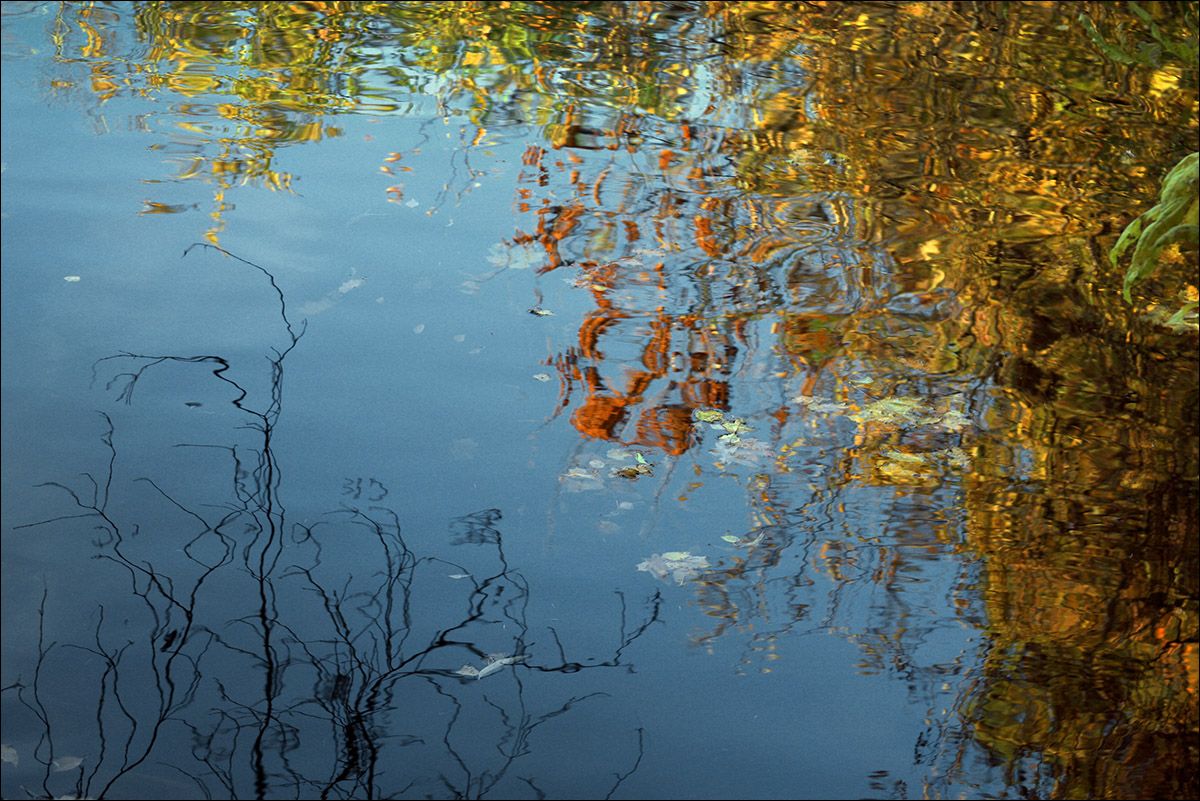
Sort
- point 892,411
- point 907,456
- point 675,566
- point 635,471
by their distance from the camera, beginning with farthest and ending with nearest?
point 892,411
point 907,456
point 635,471
point 675,566

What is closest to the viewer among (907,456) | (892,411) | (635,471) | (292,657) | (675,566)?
(292,657)

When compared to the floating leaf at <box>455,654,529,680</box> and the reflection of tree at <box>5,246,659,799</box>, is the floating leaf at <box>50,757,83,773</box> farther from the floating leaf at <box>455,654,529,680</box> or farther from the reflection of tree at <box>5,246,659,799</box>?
the floating leaf at <box>455,654,529,680</box>

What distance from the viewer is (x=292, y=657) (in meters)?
3.34

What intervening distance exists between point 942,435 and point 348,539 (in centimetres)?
206

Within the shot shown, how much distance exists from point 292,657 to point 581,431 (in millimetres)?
1385

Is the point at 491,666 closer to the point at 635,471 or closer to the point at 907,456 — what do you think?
the point at 635,471

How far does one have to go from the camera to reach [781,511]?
4059 mm

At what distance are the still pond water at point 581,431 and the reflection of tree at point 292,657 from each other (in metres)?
0.01

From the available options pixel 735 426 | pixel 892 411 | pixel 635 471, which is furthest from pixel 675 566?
pixel 892 411

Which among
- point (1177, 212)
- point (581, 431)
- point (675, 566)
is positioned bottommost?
point (675, 566)

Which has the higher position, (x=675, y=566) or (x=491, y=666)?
(x=675, y=566)

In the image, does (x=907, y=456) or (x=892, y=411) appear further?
(x=892, y=411)

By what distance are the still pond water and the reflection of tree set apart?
0.01 m

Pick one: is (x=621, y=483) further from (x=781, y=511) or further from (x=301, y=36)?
(x=301, y=36)
